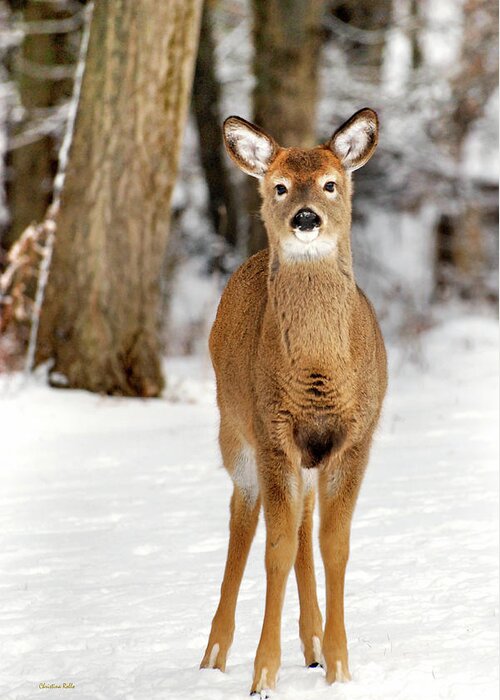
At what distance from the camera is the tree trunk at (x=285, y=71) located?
13.9 meters

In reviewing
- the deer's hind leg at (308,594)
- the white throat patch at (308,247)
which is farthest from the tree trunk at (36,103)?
the white throat patch at (308,247)

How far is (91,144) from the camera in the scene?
401 inches

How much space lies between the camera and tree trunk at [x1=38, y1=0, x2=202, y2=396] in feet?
33.2

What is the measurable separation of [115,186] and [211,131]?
6467 mm

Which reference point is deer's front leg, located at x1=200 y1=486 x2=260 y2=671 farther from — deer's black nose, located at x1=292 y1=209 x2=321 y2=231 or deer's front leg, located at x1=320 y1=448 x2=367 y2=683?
deer's black nose, located at x1=292 y1=209 x2=321 y2=231

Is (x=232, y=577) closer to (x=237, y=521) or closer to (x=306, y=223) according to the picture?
(x=237, y=521)

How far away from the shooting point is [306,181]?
467 centimetres

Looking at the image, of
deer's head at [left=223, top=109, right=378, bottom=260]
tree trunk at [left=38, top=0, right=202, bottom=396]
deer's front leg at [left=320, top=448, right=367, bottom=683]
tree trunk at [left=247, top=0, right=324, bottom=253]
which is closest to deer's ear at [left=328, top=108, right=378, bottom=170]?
deer's head at [left=223, top=109, right=378, bottom=260]

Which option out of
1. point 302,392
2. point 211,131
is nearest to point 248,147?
point 302,392

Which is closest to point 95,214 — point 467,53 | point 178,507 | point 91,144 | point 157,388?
point 91,144

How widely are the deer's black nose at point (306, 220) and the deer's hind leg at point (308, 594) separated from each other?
1.07 metres

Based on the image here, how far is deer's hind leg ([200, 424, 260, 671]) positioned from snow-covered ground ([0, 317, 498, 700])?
20 cm

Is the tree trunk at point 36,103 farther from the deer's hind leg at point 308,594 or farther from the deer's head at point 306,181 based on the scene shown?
the deer's hind leg at point 308,594

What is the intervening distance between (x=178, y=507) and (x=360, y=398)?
108 inches
